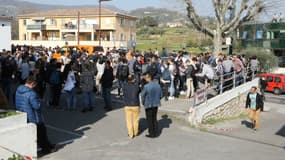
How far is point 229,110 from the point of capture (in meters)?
16.6

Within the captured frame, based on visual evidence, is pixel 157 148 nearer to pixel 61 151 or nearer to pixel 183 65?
pixel 61 151

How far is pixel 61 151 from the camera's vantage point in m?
8.24

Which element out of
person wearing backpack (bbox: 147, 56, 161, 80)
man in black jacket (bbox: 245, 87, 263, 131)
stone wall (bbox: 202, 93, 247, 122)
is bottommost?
stone wall (bbox: 202, 93, 247, 122)

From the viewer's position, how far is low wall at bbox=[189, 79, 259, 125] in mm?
12444

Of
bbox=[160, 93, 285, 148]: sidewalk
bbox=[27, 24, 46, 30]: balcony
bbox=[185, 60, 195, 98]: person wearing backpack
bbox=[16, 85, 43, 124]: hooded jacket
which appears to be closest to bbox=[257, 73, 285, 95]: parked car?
bbox=[160, 93, 285, 148]: sidewalk

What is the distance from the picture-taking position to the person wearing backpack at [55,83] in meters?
12.3

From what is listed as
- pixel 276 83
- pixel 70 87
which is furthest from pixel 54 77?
pixel 276 83

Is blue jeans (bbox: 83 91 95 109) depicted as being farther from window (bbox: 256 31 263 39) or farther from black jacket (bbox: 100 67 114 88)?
window (bbox: 256 31 263 39)

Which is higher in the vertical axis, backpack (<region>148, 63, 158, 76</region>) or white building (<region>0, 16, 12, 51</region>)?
white building (<region>0, 16, 12, 51</region>)

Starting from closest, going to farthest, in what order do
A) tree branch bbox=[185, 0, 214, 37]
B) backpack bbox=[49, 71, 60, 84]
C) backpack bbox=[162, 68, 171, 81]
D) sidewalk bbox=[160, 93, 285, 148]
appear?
sidewalk bbox=[160, 93, 285, 148] → backpack bbox=[49, 71, 60, 84] → backpack bbox=[162, 68, 171, 81] → tree branch bbox=[185, 0, 214, 37]

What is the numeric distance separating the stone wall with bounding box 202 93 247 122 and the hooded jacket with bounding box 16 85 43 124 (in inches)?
275

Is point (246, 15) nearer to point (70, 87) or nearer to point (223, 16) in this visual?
point (223, 16)

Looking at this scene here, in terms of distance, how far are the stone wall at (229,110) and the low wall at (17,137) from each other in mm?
7213

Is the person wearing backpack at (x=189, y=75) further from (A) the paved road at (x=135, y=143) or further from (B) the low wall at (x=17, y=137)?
(B) the low wall at (x=17, y=137)
